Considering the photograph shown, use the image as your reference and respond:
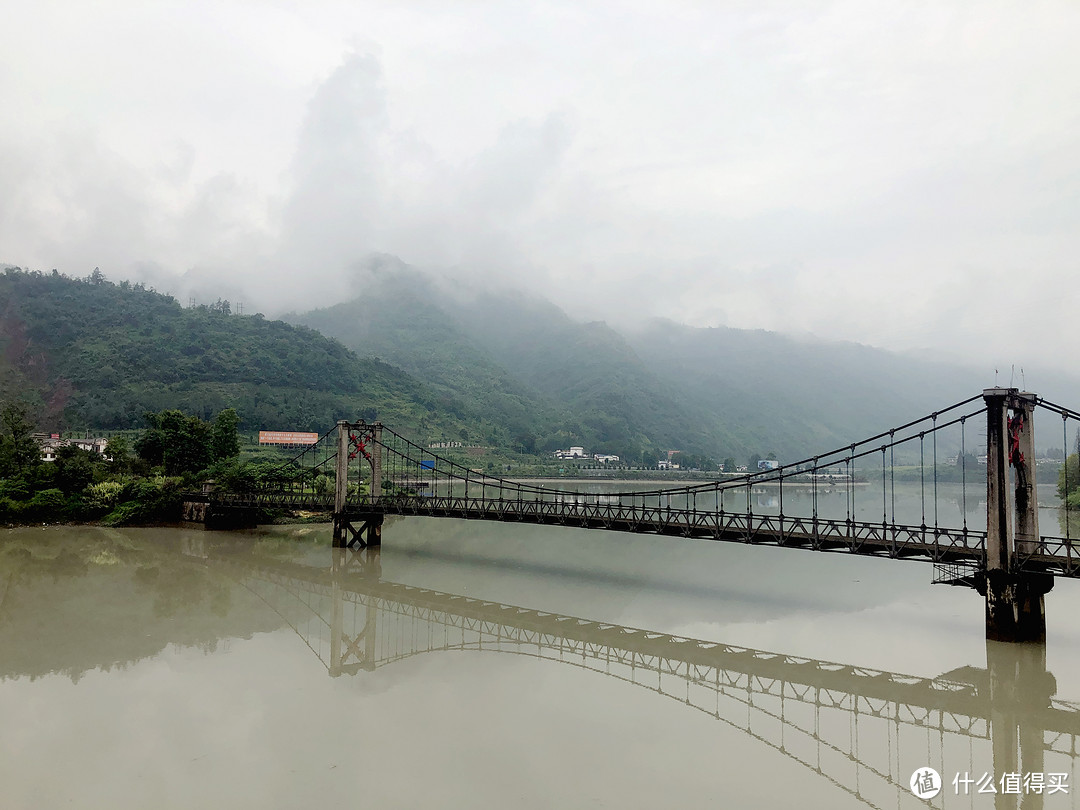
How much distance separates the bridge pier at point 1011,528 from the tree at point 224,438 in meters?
44.2

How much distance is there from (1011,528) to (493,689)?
13.9m

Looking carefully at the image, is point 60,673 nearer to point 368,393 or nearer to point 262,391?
point 262,391

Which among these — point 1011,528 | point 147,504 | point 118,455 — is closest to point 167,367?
point 118,455

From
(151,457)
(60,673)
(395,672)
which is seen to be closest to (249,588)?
(60,673)

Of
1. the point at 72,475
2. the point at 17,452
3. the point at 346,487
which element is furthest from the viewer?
the point at 17,452

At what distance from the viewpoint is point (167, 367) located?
94.7 m

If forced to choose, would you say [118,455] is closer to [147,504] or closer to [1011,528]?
[147,504]

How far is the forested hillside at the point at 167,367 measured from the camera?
269 feet

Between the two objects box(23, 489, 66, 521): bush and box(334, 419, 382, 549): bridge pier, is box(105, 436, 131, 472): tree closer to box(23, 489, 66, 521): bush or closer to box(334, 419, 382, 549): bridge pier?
box(23, 489, 66, 521): bush

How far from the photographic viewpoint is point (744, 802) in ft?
31.3

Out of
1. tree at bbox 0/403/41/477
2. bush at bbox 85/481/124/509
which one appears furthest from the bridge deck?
tree at bbox 0/403/41/477

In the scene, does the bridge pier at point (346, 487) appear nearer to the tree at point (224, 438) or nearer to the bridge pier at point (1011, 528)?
the tree at point (224, 438)

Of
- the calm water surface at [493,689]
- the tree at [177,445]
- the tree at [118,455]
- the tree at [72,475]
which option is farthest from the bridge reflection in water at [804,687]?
A: the tree at [177,445]

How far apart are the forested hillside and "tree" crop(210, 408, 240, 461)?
36604mm
